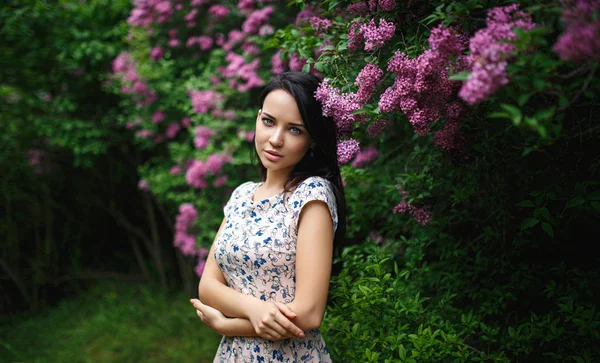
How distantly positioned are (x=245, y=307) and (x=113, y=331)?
3.38 meters

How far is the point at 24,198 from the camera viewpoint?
5.00 metres

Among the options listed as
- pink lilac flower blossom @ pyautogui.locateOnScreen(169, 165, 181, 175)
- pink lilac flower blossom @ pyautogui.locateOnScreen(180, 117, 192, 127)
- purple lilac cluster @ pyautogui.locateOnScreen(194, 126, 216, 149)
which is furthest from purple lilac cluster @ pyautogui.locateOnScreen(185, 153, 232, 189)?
pink lilac flower blossom @ pyautogui.locateOnScreen(180, 117, 192, 127)

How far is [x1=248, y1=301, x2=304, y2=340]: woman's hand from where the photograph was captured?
1481 millimetres

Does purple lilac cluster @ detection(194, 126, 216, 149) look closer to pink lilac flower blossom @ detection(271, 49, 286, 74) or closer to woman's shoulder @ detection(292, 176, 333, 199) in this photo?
pink lilac flower blossom @ detection(271, 49, 286, 74)

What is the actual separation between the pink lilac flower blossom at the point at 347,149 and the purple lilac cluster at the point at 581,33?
77 cm

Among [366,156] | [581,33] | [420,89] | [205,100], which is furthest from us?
[205,100]

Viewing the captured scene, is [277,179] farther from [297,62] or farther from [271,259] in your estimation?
[297,62]

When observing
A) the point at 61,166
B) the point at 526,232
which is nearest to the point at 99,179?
the point at 61,166

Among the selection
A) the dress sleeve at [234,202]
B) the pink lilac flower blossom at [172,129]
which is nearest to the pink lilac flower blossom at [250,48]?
the pink lilac flower blossom at [172,129]

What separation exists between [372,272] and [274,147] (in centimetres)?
72

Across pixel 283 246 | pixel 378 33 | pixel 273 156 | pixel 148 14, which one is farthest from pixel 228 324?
pixel 148 14

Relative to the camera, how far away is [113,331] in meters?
4.39

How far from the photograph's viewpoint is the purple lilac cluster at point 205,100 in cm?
357

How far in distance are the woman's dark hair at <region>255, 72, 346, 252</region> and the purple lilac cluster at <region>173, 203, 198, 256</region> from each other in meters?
2.18
